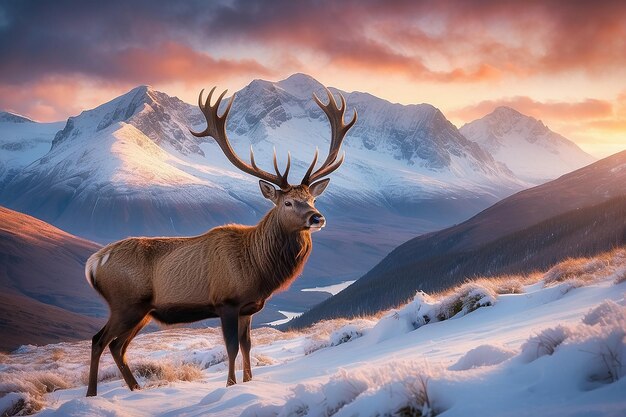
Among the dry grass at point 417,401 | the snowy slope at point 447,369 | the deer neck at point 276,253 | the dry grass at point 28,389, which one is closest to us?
the snowy slope at point 447,369

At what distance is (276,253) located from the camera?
27.6 ft

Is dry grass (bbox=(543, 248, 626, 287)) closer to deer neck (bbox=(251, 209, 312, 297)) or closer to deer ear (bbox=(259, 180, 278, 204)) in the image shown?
deer neck (bbox=(251, 209, 312, 297))

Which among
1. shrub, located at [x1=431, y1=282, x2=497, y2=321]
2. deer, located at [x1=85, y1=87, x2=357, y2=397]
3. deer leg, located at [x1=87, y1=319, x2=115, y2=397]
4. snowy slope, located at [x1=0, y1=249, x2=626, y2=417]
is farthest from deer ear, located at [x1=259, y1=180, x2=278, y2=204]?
shrub, located at [x1=431, y1=282, x2=497, y2=321]

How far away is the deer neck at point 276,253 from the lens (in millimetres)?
8297

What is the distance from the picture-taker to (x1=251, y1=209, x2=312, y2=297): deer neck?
830 cm

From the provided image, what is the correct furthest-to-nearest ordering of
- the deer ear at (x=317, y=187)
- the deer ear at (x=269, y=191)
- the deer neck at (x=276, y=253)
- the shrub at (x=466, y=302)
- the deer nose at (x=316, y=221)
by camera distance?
1. the shrub at (x=466, y=302)
2. the deer ear at (x=317, y=187)
3. the deer ear at (x=269, y=191)
4. the deer neck at (x=276, y=253)
5. the deer nose at (x=316, y=221)

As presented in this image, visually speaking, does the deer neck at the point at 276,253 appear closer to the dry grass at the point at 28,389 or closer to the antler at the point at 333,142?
the antler at the point at 333,142

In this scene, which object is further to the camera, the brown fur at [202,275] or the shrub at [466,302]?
the shrub at [466,302]

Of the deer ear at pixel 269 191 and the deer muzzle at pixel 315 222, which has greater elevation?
the deer ear at pixel 269 191

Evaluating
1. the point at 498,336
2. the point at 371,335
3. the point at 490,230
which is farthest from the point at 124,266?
the point at 490,230

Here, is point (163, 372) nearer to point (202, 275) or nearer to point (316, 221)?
point (202, 275)

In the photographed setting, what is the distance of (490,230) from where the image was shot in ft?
296

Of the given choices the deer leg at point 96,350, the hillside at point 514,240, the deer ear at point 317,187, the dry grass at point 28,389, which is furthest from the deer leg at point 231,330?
the hillside at point 514,240

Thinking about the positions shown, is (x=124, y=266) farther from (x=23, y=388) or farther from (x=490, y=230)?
(x=490, y=230)
